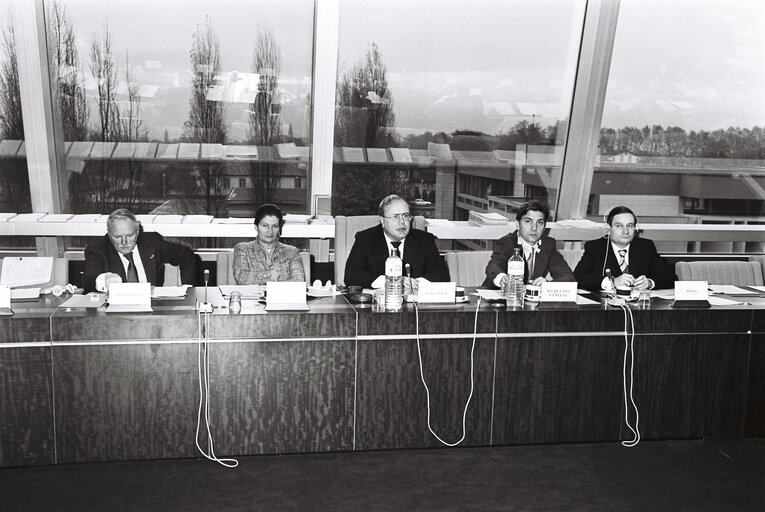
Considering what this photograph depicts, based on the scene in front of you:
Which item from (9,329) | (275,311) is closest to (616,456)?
(275,311)

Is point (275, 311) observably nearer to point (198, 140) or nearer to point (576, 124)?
point (198, 140)

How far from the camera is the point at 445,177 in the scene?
6.16 metres

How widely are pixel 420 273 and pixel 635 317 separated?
1.32 metres

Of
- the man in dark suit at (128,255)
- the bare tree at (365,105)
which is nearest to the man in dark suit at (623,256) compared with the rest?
the bare tree at (365,105)

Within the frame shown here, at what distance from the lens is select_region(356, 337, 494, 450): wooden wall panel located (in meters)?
3.25

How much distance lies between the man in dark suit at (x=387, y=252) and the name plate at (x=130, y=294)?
4.31 ft

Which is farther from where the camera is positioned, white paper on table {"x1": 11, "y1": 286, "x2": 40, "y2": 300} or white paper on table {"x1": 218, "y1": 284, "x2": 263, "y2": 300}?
white paper on table {"x1": 218, "y1": 284, "x2": 263, "y2": 300}

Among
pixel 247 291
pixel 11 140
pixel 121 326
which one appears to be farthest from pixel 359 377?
pixel 11 140

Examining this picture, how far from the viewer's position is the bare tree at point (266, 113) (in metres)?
5.62

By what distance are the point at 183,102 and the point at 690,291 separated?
12.7 feet

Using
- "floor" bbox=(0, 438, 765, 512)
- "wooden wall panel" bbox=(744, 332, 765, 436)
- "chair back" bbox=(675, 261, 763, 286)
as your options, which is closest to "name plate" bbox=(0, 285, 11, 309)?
"floor" bbox=(0, 438, 765, 512)

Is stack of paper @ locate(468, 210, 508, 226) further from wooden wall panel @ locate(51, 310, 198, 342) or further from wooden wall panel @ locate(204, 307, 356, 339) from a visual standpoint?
wooden wall panel @ locate(51, 310, 198, 342)

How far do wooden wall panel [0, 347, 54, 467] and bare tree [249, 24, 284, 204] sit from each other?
3.14 metres

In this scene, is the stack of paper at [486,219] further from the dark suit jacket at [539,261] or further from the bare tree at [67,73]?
the bare tree at [67,73]
